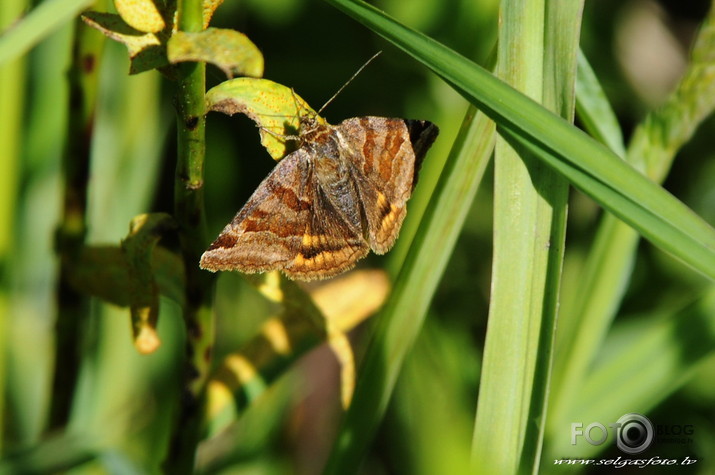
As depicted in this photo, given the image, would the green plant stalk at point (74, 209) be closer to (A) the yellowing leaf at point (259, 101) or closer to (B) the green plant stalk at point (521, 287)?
(A) the yellowing leaf at point (259, 101)

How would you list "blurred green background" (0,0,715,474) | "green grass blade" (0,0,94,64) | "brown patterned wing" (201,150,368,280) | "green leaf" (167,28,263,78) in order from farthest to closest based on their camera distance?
"blurred green background" (0,0,715,474), "brown patterned wing" (201,150,368,280), "green grass blade" (0,0,94,64), "green leaf" (167,28,263,78)

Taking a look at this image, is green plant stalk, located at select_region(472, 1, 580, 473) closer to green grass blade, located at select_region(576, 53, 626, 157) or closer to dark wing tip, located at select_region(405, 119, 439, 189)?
green grass blade, located at select_region(576, 53, 626, 157)

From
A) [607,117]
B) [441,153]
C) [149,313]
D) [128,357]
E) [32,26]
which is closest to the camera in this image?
[32,26]

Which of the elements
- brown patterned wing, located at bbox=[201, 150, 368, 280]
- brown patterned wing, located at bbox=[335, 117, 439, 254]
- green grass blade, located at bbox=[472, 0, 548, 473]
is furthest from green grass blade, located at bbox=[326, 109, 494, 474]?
brown patterned wing, located at bbox=[335, 117, 439, 254]

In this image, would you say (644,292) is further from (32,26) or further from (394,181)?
(32,26)

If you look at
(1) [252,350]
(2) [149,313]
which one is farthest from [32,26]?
(1) [252,350]

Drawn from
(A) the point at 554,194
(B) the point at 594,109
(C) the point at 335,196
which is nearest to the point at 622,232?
(B) the point at 594,109

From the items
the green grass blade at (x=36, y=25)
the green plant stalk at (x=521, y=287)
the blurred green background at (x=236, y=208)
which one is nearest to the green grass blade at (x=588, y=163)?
the green plant stalk at (x=521, y=287)

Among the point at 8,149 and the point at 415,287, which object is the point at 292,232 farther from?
the point at 8,149
